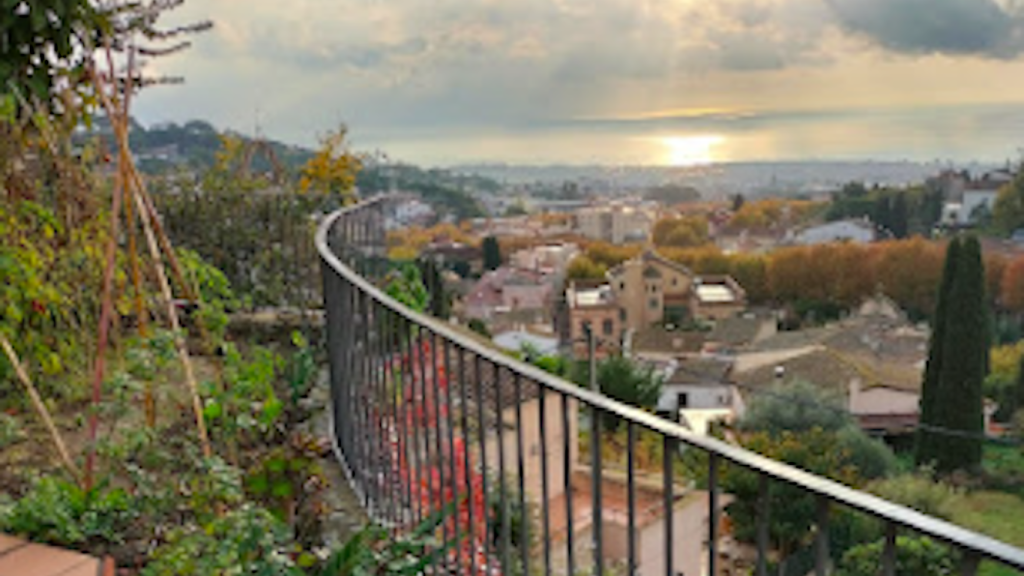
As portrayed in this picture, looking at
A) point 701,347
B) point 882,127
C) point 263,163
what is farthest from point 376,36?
point 882,127

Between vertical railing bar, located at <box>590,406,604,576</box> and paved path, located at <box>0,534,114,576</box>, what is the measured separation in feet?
4.09

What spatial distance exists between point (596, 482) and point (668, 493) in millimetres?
194

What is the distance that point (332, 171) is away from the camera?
5.67m

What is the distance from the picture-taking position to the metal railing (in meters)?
0.89

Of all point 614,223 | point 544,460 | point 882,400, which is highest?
point 544,460

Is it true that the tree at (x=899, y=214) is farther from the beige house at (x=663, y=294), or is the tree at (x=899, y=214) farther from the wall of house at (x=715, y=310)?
the wall of house at (x=715, y=310)

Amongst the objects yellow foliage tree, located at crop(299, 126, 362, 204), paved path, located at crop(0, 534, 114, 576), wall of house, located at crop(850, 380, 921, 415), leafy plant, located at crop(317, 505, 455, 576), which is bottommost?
wall of house, located at crop(850, 380, 921, 415)

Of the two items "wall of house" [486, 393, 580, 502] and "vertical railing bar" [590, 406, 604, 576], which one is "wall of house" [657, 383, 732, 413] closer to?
"wall of house" [486, 393, 580, 502]

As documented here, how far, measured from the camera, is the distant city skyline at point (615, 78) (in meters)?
5.77

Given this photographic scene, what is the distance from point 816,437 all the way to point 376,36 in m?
14.1

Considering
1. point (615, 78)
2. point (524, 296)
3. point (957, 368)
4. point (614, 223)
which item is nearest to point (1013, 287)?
point (957, 368)

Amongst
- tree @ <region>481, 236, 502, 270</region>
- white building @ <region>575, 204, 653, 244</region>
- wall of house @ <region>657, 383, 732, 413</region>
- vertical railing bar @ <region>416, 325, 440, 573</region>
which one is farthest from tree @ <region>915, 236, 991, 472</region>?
vertical railing bar @ <region>416, 325, 440, 573</region>

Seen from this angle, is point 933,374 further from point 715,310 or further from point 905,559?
point 905,559

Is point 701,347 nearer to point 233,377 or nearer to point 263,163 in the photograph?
point 263,163
